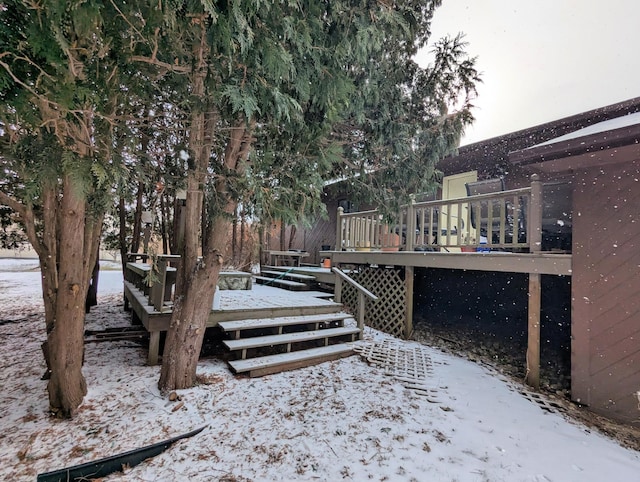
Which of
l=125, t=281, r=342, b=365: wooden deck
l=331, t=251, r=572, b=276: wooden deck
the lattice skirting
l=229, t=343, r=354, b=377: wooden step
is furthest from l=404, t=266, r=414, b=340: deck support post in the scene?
l=229, t=343, r=354, b=377: wooden step

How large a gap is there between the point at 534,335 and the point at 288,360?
3472 millimetres

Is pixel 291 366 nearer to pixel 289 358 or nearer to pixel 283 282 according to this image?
pixel 289 358

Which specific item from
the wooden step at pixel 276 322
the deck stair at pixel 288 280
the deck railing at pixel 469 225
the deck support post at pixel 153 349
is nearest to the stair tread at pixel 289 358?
the wooden step at pixel 276 322

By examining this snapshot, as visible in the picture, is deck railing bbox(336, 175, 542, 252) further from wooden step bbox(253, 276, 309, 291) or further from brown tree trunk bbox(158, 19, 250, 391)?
brown tree trunk bbox(158, 19, 250, 391)

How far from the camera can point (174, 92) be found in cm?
349

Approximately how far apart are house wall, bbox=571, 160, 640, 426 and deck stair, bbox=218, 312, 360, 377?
3009mm

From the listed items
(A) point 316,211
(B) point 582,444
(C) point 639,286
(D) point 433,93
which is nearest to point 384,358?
(B) point 582,444

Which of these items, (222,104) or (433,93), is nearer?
(222,104)

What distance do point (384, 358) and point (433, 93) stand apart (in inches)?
160

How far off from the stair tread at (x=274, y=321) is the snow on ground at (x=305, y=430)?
0.56 metres

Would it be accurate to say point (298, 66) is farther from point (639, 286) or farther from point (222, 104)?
point (639, 286)

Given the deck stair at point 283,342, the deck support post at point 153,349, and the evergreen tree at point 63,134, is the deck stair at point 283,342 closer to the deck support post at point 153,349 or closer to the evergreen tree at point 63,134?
the deck support post at point 153,349

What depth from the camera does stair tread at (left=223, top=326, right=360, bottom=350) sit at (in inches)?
160

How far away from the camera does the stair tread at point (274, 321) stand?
426cm
